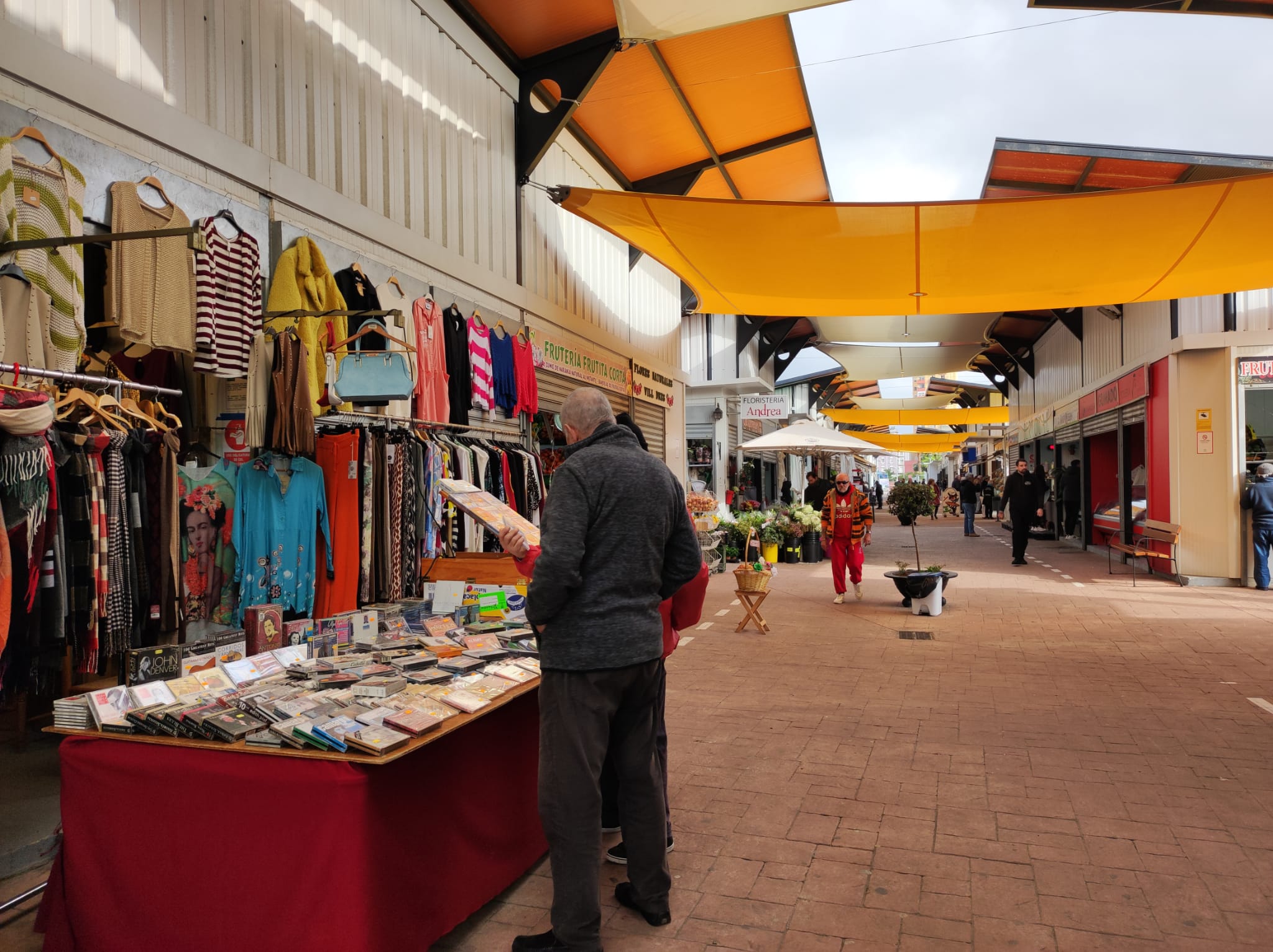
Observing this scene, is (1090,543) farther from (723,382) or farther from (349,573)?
(349,573)

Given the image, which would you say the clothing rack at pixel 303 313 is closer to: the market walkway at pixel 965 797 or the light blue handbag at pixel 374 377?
the light blue handbag at pixel 374 377

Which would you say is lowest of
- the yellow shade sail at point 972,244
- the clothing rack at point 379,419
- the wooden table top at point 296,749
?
the wooden table top at point 296,749

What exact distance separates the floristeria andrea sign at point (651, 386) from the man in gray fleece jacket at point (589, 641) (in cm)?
967

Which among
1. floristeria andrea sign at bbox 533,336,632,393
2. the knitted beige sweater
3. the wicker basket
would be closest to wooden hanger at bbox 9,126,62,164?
the knitted beige sweater

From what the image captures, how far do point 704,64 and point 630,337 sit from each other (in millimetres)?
4199

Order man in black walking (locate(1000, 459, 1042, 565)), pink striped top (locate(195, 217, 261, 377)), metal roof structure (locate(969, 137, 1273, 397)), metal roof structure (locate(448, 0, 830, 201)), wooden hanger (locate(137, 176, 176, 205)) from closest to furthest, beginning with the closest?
wooden hanger (locate(137, 176, 176, 205)), pink striped top (locate(195, 217, 261, 377)), metal roof structure (locate(448, 0, 830, 201)), metal roof structure (locate(969, 137, 1273, 397)), man in black walking (locate(1000, 459, 1042, 565))

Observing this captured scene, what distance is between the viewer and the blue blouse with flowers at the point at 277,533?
4656 millimetres

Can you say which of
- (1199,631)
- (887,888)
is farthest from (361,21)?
(1199,631)

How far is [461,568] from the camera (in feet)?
16.0

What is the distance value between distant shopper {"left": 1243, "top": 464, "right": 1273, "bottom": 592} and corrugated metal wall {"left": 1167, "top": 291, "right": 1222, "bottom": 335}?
6.33 feet

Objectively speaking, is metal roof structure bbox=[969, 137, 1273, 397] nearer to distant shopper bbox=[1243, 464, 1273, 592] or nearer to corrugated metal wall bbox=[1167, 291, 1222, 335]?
corrugated metal wall bbox=[1167, 291, 1222, 335]

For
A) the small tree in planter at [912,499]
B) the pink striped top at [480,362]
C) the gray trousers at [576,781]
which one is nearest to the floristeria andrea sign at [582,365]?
the pink striped top at [480,362]

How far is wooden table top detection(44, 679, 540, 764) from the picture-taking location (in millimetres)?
2359

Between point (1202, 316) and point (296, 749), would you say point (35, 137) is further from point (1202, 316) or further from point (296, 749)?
point (1202, 316)
